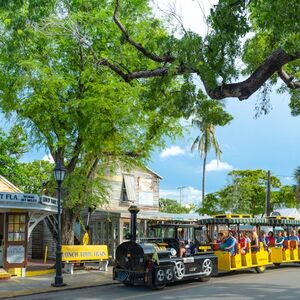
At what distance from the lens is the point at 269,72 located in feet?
33.5

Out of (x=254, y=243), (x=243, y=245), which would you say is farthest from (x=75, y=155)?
(x=254, y=243)

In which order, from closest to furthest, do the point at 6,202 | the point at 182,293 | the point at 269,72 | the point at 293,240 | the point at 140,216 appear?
the point at 269,72 → the point at 182,293 → the point at 6,202 → the point at 293,240 → the point at 140,216

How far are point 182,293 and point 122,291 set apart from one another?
6.35 feet

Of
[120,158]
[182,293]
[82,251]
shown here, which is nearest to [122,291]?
[182,293]

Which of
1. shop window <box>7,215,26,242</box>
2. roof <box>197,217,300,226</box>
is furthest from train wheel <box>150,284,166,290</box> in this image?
shop window <box>7,215,26,242</box>

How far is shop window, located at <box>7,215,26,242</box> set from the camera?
1889cm

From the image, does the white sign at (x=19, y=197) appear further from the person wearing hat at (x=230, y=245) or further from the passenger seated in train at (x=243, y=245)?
the passenger seated in train at (x=243, y=245)

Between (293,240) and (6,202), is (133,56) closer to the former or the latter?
(6,202)

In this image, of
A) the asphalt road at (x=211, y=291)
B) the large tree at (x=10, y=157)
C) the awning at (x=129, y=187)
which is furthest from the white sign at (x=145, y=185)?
the asphalt road at (x=211, y=291)

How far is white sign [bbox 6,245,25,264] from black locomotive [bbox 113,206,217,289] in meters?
4.89

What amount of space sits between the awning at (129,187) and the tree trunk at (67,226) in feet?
35.8

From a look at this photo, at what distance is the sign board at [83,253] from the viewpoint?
19.1 metres

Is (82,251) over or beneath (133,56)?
beneath

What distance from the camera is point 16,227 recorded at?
1903 centimetres
